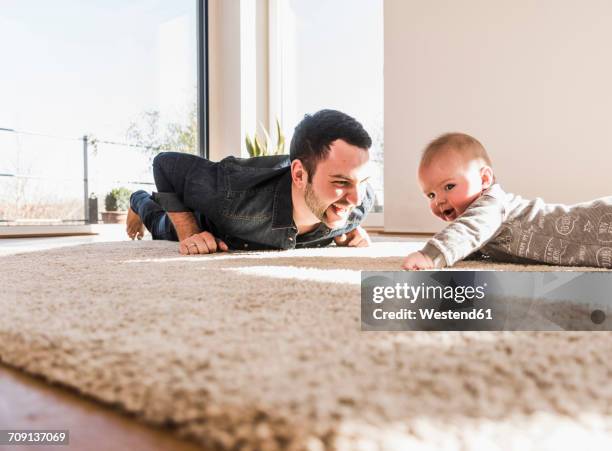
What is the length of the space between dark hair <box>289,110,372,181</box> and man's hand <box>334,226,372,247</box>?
36 cm

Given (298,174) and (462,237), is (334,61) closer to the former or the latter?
(298,174)

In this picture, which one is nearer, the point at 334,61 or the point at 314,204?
the point at 314,204

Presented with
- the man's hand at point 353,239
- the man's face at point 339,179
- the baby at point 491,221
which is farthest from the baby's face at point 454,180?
the man's hand at point 353,239

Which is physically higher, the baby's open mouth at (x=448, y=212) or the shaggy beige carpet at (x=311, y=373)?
the baby's open mouth at (x=448, y=212)

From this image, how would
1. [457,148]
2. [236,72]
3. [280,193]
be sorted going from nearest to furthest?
[457,148], [280,193], [236,72]

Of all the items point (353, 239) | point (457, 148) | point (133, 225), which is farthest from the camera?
point (133, 225)

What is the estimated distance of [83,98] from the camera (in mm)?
2695

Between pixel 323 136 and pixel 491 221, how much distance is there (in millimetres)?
429

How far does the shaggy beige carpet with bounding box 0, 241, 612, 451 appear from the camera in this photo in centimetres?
24

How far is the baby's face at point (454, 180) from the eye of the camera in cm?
100

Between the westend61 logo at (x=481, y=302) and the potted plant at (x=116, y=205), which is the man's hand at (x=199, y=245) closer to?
the westend61 logo at (x=481, y=302)

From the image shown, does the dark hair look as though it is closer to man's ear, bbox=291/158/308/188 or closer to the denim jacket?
man's ear, bbox=291/158/308/188

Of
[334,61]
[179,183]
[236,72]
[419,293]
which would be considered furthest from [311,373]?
[236,72]

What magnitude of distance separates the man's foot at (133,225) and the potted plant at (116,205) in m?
1.12
